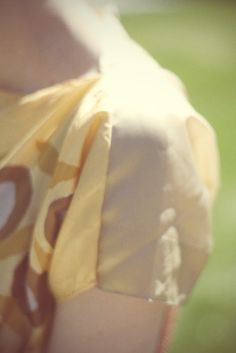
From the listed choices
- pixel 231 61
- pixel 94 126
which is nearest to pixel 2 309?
pixel 94 126

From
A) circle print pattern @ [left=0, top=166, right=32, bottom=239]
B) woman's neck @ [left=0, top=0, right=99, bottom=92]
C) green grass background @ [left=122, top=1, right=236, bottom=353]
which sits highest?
woman's neck @ [left=0, top=0, right=99, bottom=92]

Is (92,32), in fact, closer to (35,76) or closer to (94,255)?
(35,76)

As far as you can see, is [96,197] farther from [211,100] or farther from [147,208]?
[211,100]

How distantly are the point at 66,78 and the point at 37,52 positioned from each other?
0.04m

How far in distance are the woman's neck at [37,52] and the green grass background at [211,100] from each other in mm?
552

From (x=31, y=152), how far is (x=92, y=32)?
0.50 ft

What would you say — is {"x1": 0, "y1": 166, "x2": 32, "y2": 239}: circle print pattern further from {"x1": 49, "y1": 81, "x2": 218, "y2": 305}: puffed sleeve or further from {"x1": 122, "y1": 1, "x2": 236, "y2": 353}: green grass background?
{"x1": 122, "y1": 1, "x2": 236, "y2": 353}: green grass background

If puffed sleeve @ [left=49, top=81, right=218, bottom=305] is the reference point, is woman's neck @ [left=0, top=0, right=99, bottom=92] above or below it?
above

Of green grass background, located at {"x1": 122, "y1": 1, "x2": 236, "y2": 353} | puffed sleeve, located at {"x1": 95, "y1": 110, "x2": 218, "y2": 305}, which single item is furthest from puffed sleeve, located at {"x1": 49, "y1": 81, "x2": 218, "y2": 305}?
green grass background, located at {"x1": 122, "y1": 1, "x2": 236, "y2": 353}

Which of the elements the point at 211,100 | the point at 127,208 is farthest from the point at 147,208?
the point at 211,100

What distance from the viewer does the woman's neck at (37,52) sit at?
624mm

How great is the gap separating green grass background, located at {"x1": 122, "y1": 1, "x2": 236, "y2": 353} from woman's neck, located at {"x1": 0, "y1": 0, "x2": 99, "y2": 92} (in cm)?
55

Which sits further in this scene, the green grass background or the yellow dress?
the green grass background

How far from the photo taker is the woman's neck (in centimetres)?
62
